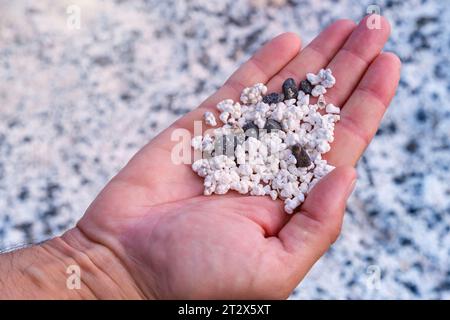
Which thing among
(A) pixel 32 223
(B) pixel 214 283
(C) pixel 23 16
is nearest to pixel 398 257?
(B) pixel 214 283

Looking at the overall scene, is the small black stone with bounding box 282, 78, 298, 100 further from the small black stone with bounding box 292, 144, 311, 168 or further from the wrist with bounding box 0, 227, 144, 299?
the wrist with bounding box 0, 227, 144, 299

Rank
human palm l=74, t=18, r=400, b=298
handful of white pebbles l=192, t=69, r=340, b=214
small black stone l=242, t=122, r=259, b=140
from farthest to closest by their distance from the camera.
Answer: small black stone l=242, t=122, r=259, b=140 → handful of white pebbles l=192, t=69, r=340, b=214 → human palm l=74, t=18, r=400, b=298

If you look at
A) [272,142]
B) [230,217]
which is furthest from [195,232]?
[272,142]

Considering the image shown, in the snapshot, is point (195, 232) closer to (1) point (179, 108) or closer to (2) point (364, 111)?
(2) point (364, 111)

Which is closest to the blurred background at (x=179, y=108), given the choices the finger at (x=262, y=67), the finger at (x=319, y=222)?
the finger at (x=262, y=67)

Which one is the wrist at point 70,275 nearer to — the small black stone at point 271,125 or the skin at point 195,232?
the skin at point 195,232

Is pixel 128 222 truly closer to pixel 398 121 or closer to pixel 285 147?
pixel 285 147

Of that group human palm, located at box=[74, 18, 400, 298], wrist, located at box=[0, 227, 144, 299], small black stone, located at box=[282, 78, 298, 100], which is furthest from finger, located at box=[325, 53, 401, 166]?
wrist, located at box=[0, 227, 144, 299]
